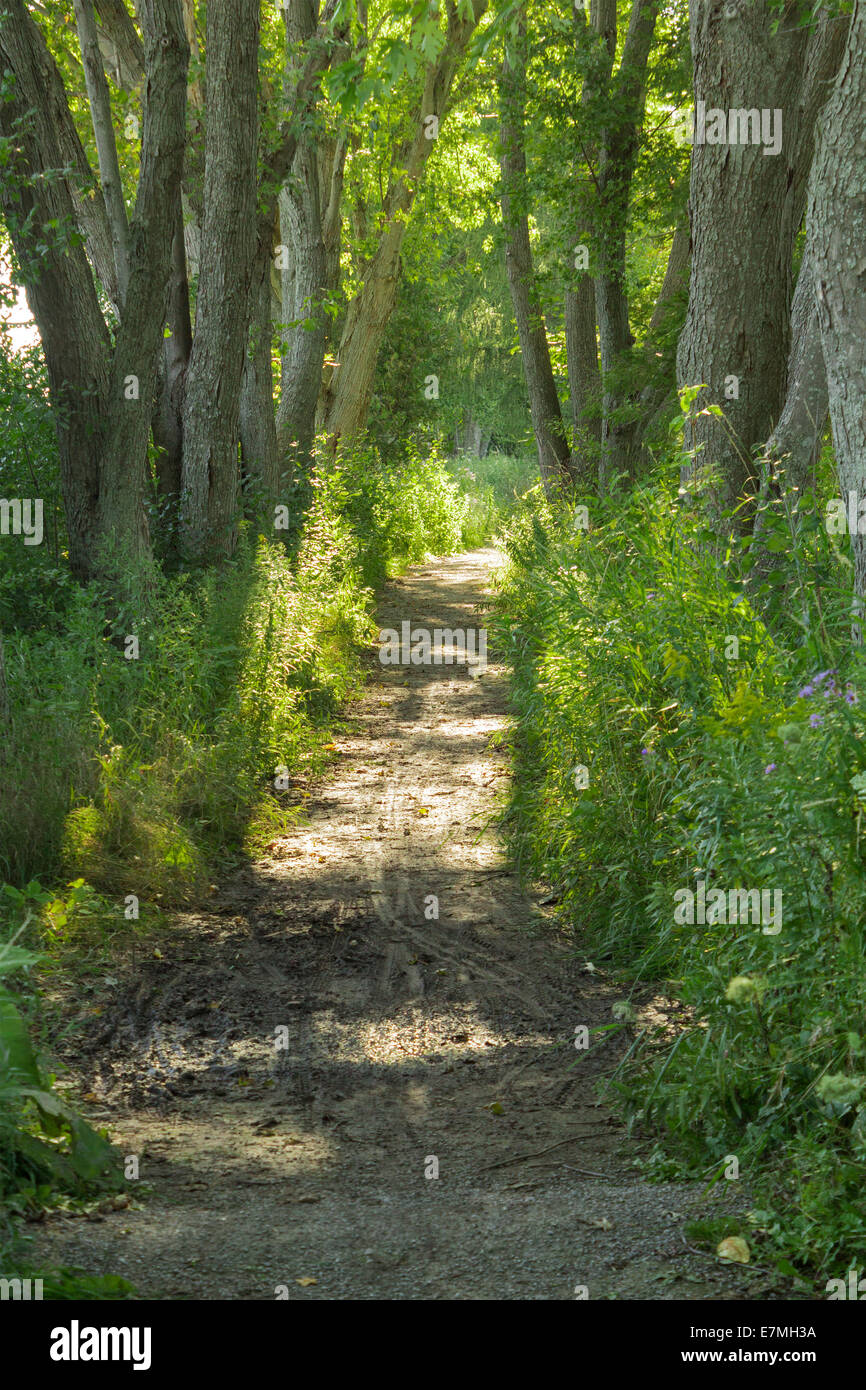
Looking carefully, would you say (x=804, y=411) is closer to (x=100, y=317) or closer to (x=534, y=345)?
(x=100, y=317)

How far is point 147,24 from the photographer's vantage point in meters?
8.66

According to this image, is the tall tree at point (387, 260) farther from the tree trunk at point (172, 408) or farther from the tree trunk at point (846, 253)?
the tree trunk at point (846, 253)

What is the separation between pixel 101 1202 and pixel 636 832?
3172 millimetres

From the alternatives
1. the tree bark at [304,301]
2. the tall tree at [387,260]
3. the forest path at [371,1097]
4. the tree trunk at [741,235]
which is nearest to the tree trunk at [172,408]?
the tree bark at [304,301]

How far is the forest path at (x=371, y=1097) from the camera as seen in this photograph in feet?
9.85

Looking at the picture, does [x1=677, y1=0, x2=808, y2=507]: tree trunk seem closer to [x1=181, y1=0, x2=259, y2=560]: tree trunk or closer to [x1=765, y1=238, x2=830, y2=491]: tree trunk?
[x1=765, y1=238, x2=830, y2=491]: tree trunk

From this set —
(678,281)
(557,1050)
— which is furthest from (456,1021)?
(678,281)

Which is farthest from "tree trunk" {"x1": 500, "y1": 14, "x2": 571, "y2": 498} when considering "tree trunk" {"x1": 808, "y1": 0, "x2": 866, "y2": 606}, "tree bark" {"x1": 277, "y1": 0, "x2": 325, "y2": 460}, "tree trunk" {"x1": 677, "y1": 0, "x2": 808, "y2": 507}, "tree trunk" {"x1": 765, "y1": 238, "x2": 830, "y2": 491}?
"tree trunk" {"x1": 808, "y1": 0, "x2": 866, "y2": 606}

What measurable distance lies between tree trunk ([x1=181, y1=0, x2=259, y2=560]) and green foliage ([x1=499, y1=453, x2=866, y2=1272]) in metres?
4.11

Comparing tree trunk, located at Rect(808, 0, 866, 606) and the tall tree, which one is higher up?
the tall tree

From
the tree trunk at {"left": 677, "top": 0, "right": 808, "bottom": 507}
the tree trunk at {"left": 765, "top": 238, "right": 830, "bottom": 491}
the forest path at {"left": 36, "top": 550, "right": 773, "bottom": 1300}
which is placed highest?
the tree trunk at {"left": 677, "top": 0, "right": 808, "bottom": 507}

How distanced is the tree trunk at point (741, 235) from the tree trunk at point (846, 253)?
265 cm

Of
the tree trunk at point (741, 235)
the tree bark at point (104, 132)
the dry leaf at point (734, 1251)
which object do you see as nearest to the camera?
the dry leaf at point (734, 1251)

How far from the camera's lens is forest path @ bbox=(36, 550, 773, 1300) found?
3.00 meters
